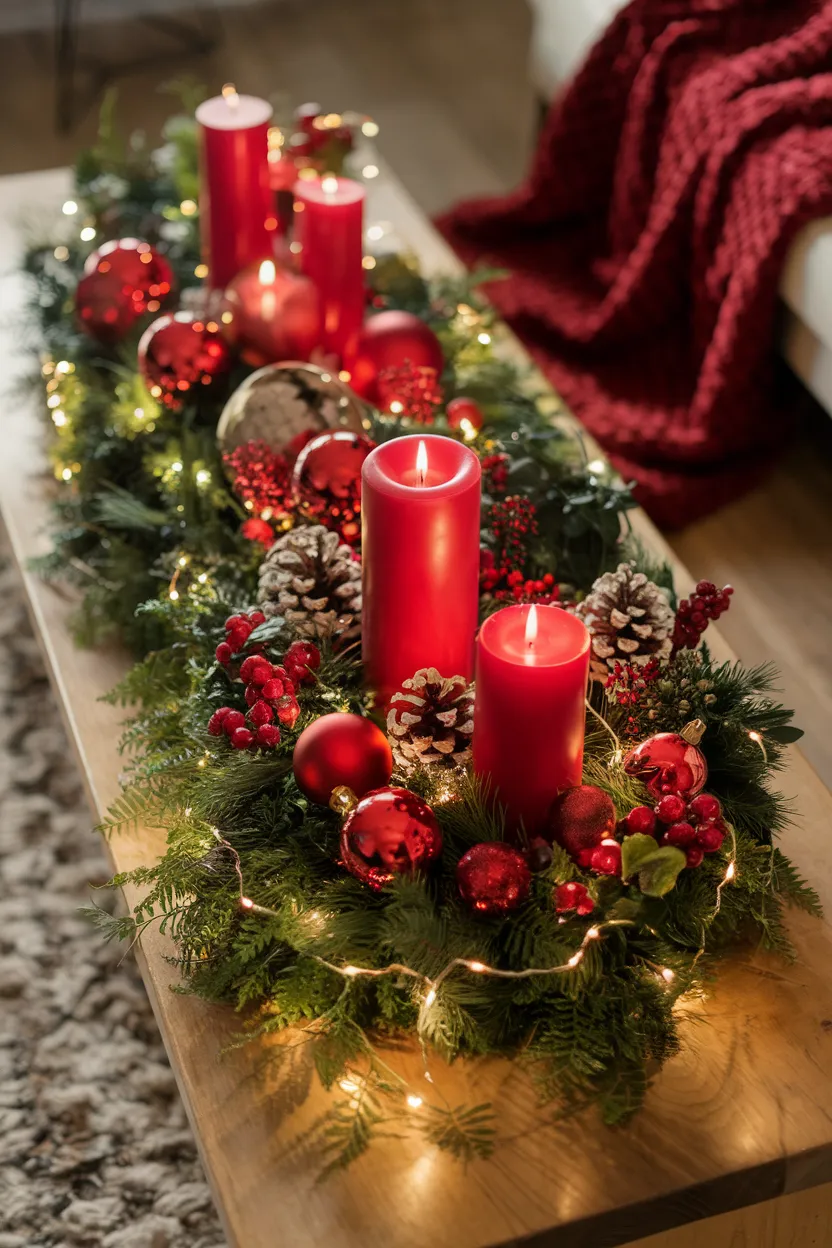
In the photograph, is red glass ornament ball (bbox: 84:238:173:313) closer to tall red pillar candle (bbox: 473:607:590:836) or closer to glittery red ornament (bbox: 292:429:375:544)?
→ glittery red ornament (bbox: 292:429:375:544)

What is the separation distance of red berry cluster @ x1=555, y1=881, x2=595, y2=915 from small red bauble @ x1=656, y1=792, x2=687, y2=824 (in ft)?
0.26

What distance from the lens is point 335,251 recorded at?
4.51ft

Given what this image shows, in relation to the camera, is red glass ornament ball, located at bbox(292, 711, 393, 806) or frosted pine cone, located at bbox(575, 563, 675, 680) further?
frosted pine cone, located at bbox(575, 563, 675, 680)

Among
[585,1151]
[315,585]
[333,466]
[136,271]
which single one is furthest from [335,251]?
[585,1151]

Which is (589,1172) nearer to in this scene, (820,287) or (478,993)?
(478,993)

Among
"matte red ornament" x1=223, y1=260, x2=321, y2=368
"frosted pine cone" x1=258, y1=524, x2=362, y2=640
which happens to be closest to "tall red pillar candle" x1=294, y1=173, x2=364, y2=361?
"matte red ornament" x1=223, y1=260, x2=321, y2=368

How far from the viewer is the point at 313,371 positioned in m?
1.21

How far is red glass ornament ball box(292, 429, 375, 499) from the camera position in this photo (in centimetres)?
110

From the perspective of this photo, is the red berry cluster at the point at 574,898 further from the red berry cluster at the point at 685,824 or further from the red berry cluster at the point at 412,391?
the red berry cluster at the point at 412,391

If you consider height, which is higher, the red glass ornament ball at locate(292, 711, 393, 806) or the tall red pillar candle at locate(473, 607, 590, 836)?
the tall red pillar candle at locate(473, 607, 590, 836)

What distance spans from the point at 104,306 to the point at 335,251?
253 millimetres

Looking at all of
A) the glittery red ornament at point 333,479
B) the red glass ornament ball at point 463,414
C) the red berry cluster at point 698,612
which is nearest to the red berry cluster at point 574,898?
the red berry cluster at point 698,612

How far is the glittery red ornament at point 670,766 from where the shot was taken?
87 cm

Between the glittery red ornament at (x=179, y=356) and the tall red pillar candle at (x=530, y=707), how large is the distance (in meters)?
0.60
